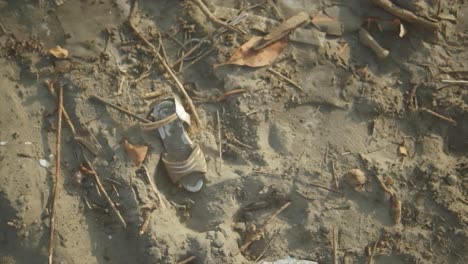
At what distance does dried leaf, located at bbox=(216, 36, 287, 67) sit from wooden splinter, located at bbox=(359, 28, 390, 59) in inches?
21.9

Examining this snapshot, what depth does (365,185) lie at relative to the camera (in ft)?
11.1

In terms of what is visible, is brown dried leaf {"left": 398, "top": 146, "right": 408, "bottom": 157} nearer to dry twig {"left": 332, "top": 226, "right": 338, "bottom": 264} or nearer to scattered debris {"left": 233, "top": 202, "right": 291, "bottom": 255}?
dry twig {"left": 332, "top": 226, "right": 338, "bottom": 264}

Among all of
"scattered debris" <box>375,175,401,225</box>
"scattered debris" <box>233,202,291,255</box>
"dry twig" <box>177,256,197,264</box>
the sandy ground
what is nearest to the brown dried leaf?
the sandy ground

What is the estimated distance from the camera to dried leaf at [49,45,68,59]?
3.37m

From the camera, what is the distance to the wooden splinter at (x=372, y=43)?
3598 mm

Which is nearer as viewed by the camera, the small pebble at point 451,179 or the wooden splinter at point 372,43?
the small pebble at point 451,179

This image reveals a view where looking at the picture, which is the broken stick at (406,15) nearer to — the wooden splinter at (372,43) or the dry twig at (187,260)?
the wooden splinter at (372,43)

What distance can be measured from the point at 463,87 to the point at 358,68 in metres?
0.73

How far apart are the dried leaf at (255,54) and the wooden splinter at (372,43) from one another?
1.82ft

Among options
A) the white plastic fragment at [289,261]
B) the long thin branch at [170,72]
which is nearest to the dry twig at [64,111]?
the long thin branch at [170,72]

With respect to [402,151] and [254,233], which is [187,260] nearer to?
[254,233]

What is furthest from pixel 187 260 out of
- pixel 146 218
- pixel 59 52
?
pixel 59 52

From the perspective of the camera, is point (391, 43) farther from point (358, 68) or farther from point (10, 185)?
point (10, 185)

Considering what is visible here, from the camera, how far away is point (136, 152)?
10.8 feet
